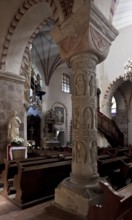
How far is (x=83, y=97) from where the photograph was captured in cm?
341

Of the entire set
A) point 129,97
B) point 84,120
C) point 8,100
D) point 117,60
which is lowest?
point 84,120

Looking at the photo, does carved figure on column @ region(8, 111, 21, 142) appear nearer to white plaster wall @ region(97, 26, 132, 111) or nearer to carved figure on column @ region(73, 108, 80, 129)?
carved figure on column @ region(73, 108, 80, 129)

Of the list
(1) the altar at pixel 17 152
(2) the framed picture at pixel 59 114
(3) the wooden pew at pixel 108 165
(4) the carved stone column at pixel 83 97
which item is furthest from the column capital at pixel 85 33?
(2) the framed picture at pixel 59 114

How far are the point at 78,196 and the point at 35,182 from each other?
1043mm

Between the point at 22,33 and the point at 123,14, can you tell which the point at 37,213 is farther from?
the point at 123,14

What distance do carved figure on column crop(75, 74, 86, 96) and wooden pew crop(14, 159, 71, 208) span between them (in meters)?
1.59

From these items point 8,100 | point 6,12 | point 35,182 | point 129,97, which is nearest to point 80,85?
point 35,182

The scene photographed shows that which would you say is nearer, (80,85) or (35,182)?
(80,85)

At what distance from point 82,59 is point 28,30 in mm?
4205

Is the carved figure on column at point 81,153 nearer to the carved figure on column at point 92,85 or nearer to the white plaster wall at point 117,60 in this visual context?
the carved figure on column at point 92,85

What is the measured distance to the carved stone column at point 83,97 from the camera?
129 inches

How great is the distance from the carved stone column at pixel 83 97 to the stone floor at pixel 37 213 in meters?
0.14

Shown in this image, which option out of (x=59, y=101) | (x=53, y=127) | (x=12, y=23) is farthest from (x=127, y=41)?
(x=12, y=23)

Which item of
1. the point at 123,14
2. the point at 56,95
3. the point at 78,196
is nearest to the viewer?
the point at 78,196
